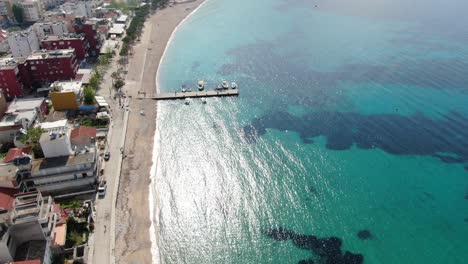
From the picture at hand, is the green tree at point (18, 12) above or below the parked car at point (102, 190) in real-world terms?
above

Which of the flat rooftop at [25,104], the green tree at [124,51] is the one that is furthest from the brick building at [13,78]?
the green tree at [124,51]

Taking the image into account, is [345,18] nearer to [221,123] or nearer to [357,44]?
[357,44]

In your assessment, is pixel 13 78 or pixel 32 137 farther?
pixel 13 78

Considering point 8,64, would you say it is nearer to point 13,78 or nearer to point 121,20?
point 13,78

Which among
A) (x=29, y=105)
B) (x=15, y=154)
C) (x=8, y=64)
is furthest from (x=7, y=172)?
(x=8, y=64)

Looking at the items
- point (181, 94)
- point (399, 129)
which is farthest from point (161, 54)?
point (399, 129)

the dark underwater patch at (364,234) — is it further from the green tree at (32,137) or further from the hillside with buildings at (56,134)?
the green tree at (32,137)
